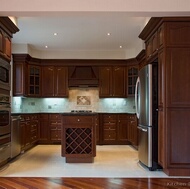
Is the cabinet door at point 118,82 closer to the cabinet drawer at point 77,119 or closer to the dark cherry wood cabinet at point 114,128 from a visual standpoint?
the dark cherry wood cabinet at point 114,128

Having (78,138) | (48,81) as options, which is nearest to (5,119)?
(78,138)

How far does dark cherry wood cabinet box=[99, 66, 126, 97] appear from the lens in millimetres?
8336

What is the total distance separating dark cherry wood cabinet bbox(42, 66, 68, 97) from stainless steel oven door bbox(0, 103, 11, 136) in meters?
3.37

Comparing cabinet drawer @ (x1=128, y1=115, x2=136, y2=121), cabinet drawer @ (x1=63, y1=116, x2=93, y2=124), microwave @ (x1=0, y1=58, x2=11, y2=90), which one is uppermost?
microwave @ (x1=0, y1=58, x2=11, y2=90)

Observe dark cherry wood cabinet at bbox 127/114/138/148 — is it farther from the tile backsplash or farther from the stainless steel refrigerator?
the stainless steel refrigerator

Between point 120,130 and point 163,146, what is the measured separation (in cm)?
389

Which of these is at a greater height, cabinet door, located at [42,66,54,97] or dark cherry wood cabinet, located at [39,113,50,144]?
cabinet door, located at [42,66,54,97]

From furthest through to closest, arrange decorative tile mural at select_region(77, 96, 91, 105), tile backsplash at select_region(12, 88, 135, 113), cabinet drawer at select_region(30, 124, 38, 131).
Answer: decorative tile mural at select_region(77, 96, 91, 105) < tile backsplash at select_region(12, 88, 135, 113) < cabinet drawer at select_region(30, 124, 38, 131)

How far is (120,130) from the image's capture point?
8180 millimetres

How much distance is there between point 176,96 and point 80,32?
10.1 feet

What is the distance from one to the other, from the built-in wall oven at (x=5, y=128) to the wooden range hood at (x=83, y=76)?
11.6 ft

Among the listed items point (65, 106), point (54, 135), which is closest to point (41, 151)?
point (54, 135)

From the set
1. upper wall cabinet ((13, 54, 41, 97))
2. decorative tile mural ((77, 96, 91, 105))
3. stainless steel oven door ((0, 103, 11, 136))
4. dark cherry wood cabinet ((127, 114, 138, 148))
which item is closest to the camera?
stainless steel oven door ((0, 103, 11, 136))

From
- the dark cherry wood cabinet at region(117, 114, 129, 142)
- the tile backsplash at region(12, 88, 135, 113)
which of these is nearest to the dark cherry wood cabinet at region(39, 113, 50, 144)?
the tile backsplash at region(12, 88, 135, 113)
